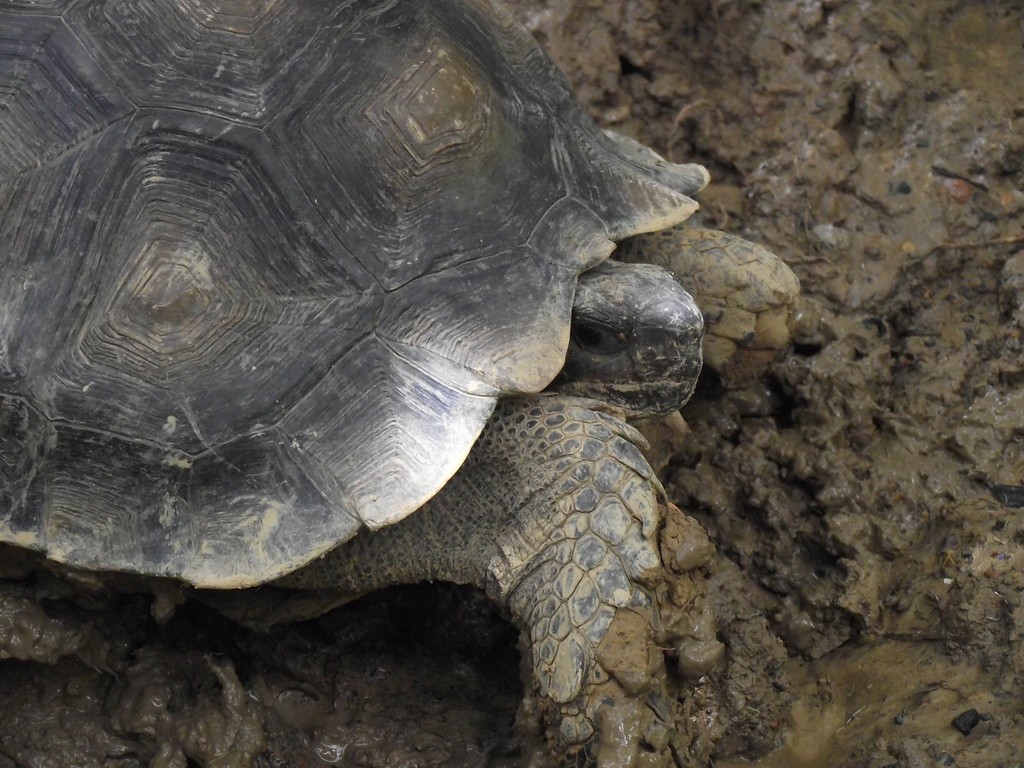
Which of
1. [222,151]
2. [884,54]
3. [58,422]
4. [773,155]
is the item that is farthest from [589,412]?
[884,54]

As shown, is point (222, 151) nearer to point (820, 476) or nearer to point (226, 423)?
point (226, 423)

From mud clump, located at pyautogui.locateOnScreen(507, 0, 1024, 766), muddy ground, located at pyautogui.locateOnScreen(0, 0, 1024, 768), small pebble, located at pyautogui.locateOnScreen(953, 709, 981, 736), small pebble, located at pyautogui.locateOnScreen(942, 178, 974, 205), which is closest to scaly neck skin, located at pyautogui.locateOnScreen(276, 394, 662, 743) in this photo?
muddy ground, located at pyautogui.locateOnScreen(0, 0, 1024, 768)

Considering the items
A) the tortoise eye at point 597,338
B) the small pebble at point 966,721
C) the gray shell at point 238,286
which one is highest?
the gray shell at point 238,286

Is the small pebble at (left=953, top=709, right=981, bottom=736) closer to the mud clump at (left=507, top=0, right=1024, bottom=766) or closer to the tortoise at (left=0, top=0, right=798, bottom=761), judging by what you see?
the mud clump at (left=507, top=0, right=1024, bottom=766)

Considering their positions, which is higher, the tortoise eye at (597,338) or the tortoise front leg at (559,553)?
the tortoise eye at (597,338)

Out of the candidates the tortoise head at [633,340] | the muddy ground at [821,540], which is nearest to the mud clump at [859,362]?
the muddy ground at [821,540]

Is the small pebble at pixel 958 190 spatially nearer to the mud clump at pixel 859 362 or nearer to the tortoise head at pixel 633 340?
the mud clump at pixel 859 362

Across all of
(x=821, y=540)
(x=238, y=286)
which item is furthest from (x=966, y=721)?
(x=238, y=286)
